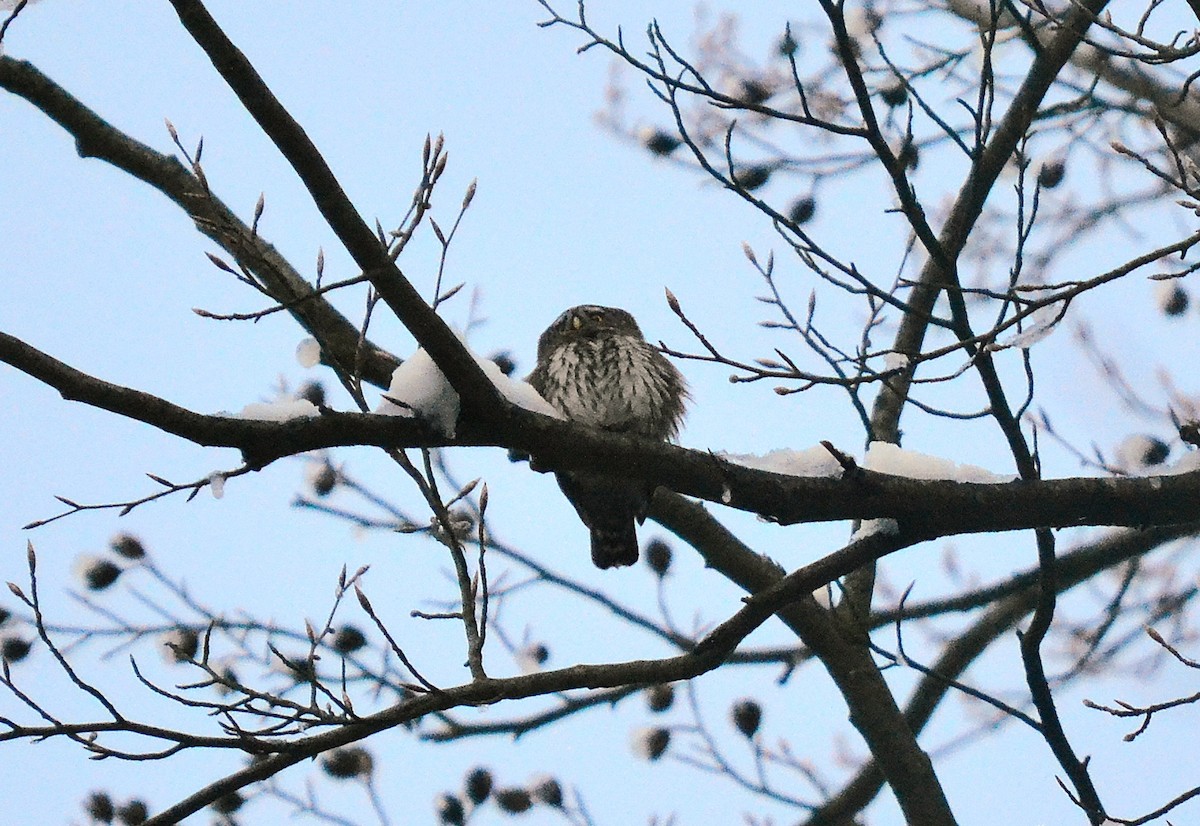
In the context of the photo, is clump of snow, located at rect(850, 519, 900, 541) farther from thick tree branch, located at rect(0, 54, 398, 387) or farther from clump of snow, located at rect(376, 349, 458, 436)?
thick tree branch, located at rect(0, 54, 398, 387)

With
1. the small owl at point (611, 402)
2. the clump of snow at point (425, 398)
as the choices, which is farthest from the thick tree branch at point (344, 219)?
the small owl at point (611, 402)

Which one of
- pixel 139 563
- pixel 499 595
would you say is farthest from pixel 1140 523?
pixel 139 563

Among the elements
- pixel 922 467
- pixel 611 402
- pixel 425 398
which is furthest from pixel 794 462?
pixel 611 402

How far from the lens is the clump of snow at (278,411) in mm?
2717

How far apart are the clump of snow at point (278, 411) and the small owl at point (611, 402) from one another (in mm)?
1928

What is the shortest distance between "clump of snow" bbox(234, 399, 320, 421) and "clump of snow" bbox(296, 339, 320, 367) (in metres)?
1.51

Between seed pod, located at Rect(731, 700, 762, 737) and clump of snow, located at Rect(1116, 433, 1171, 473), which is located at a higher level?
clump of snow, located at Rect(1116, 433, 1171, 473)

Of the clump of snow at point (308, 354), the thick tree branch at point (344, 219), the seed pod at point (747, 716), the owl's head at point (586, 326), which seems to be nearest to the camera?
the thick tree branch at point (344, 219)

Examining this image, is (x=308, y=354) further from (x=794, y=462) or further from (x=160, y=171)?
(x=794, y=462)

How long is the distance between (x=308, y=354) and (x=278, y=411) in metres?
1.61

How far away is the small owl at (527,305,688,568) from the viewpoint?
15.6 ft

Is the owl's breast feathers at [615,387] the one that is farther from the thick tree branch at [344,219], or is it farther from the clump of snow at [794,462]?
the thick tree branch at [344,219]

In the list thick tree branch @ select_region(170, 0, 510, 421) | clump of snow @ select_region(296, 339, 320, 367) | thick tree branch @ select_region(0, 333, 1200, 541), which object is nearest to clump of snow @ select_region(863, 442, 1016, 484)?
thick tree branch @ select_region(0, 333, 1200, 541)

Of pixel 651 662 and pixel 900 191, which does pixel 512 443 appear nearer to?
pixel 651 662
